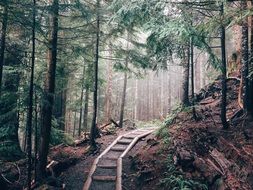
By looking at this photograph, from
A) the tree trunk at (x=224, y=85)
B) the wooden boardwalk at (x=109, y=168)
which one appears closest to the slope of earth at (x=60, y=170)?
the wooden boardwalk at (x=109, y=168)

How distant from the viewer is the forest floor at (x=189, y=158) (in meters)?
7.93

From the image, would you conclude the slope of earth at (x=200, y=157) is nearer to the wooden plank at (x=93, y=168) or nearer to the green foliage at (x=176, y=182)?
the green foliage at (x=176, y=182)

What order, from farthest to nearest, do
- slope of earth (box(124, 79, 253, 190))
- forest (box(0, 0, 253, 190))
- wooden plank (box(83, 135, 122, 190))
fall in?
wooden plank (box(83, 135, 122, 190)) → forest (box(0, 0, 253, 190)) → slope of earth (box(124, 79, 253, 190))

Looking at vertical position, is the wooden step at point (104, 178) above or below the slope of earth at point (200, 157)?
below

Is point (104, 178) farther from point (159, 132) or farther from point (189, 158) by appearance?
point (159, 132)

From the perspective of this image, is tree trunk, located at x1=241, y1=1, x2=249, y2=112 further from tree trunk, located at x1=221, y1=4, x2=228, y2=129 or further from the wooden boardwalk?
the wooden boardwalk

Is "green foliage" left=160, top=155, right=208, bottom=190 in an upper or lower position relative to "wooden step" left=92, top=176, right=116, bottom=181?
upper

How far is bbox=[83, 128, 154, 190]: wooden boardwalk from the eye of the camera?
31.9 ft

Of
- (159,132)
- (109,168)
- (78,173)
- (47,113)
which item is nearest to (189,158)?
(109,168)

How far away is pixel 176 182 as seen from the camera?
834 cm

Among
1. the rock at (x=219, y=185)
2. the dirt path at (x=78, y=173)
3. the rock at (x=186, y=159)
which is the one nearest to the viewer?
the rock at (x=219, y=185)

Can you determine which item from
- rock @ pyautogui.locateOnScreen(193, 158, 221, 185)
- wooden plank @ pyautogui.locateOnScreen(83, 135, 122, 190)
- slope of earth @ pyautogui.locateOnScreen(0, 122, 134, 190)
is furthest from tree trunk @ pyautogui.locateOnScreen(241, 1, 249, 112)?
slope of earth @ pyautogui.locateOnScreen(0, 122, 134, 190)

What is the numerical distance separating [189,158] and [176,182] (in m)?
0.91

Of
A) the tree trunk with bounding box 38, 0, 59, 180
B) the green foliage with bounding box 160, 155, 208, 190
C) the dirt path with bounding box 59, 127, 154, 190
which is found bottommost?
the dirt path with bounding box 59, 127, 154, 190
